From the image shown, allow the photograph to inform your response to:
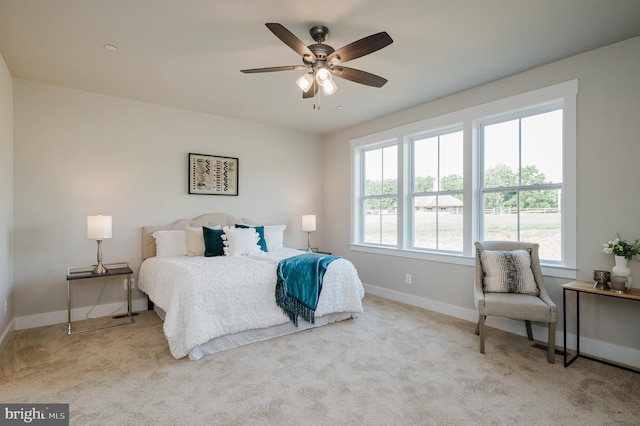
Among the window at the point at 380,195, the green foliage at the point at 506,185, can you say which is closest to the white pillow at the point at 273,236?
the window at the point at 380,195

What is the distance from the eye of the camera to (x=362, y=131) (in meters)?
5.22

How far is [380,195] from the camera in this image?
506 centimetres

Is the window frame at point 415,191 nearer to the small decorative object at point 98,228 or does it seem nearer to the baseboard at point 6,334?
the small decorative object at point 98,228

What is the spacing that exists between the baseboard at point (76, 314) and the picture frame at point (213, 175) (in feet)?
5.43

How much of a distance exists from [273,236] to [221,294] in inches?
80.3

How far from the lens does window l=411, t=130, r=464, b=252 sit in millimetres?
4066

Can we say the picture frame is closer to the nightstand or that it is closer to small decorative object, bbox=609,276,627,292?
the nightstand

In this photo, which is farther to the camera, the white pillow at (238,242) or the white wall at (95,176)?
the white pillow at (238,242)

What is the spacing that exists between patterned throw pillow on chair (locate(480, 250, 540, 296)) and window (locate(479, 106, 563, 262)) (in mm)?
399

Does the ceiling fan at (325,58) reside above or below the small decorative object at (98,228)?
above

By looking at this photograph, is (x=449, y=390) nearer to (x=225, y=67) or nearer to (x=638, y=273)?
(x=638, y=273)

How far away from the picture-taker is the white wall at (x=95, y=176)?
11.8 ft

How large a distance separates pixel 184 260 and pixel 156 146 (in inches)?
66.5

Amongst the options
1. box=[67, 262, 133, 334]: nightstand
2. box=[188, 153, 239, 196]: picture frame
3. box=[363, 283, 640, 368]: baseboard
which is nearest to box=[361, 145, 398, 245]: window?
box=[363, 283, 640, 368]: baseboard
